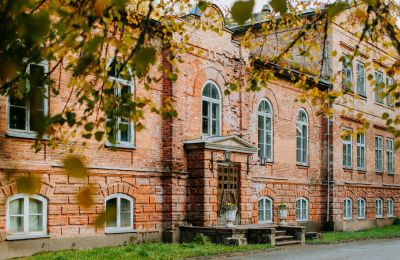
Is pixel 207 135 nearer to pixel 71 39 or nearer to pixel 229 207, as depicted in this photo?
pixel 229 207

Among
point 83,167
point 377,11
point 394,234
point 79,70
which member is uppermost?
point 377,11

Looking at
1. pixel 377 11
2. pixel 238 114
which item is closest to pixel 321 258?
pixel 238 114

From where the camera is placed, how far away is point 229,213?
18594mm

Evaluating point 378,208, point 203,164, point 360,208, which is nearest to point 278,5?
point 203,164

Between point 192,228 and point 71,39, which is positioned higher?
point 71,39

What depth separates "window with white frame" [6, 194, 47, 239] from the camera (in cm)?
1418

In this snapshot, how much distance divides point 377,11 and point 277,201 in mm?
16452

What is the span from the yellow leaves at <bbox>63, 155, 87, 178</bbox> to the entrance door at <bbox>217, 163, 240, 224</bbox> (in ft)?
54.0

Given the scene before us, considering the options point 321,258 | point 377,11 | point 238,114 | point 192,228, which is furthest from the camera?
point 238,114

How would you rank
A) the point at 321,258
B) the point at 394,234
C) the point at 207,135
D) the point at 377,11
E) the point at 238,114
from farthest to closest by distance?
the point at 394,234, the point at 238,114, the point at 207,135, the point at 321,258, the point at 377,11

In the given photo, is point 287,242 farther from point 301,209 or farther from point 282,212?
point 301,209

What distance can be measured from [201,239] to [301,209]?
331 inches

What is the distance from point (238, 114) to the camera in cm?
2122

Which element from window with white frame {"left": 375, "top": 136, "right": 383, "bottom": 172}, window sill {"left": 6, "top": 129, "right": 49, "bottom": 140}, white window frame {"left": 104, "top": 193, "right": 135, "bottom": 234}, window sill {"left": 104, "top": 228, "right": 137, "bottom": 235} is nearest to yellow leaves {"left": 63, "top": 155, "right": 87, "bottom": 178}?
window sill {"left": 6, "top": 129, "right": 49, "bottom": 140}
